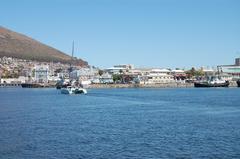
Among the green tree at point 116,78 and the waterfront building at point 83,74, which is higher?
the waterfront building at point 83,74

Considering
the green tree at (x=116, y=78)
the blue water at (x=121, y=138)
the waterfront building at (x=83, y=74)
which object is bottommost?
the blue water at (x=121, y=138)

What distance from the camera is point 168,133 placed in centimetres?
2452

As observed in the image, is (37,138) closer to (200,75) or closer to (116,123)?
(116,123)

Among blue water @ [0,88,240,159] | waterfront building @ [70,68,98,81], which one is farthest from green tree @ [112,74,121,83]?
blue water @ [0,88,240,159]

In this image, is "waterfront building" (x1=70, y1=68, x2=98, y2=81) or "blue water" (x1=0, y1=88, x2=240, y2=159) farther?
"waterfront building" (x1=70, y1=68, x2=98, y2=81)

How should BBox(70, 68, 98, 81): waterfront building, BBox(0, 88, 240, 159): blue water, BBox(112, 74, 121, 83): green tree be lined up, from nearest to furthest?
1. BBox(0, 88, 240, 159): blue water
2. BBox(112, 74, 121, 83): green tree
3. BBox(70, 68, 98, 81): waterfront building

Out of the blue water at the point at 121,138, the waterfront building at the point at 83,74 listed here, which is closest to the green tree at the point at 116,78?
the waterfront building at the point at 83,74

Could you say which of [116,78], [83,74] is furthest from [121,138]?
[83,74]

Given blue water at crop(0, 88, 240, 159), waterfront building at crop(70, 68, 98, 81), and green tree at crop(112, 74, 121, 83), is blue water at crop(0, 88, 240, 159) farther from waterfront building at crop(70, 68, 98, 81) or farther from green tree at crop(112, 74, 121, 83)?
waterfront building at crop(70, 68, 98, 81)

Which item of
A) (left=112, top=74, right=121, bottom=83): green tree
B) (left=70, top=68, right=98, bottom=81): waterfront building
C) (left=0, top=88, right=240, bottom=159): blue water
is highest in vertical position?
(left=70, top=68, right=98, bottom=81): waterfront building

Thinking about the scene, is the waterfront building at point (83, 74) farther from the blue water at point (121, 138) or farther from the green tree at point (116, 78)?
the blue water at point (121, 138)

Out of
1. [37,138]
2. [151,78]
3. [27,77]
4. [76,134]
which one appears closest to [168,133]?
[76,134]

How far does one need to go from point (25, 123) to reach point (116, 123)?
18.0 ft

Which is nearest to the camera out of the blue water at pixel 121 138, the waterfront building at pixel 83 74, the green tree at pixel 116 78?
the blue water at pixel 121 138
